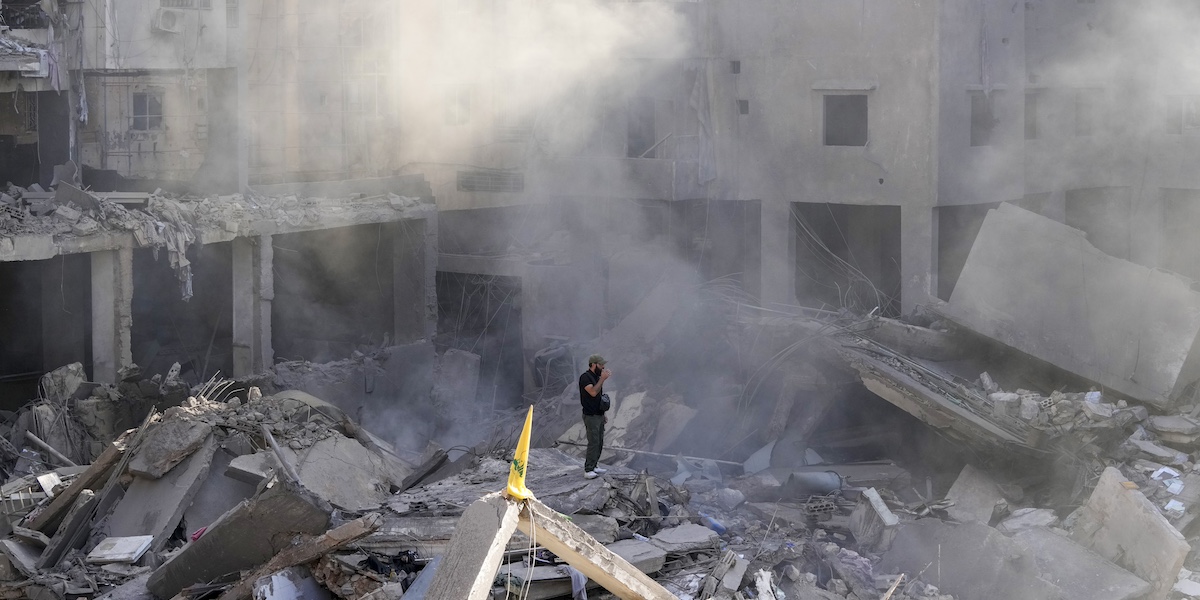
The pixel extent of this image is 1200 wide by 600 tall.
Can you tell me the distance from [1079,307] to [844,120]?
6.58 m

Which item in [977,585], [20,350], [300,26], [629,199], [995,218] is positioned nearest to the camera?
[977,585]

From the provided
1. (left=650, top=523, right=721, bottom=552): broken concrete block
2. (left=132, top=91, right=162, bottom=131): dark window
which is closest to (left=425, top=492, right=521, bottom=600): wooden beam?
(left=650, top=523, right=721, bottom=552): broken concrete block

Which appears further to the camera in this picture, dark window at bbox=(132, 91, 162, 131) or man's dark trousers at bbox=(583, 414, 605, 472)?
dark window at bbox=(132, 91, 162, 131)

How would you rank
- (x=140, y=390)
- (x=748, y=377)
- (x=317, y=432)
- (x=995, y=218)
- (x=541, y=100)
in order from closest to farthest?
(x=317, y=432)
(x=995, y=218)
(x=140, y=390)
(x=748, y=377)
(x=541, y=100)

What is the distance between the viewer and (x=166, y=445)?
10.6 metres

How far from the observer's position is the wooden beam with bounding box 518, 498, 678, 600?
529 centimetres

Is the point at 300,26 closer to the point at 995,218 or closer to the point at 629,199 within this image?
the point at 629,199

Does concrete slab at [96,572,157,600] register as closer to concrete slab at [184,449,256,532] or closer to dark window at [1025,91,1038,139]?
concrete slab at [184,449,256,532]

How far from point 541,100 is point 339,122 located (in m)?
4.83

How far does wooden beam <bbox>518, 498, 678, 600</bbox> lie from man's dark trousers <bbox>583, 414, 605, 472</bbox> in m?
4.38

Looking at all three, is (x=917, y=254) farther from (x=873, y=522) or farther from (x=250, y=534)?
(x=250, y=534)

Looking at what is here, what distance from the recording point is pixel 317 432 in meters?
11.5

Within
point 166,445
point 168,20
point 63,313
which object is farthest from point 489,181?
point 166,445

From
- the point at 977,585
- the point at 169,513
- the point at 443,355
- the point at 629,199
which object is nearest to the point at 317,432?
the point at 169,513
